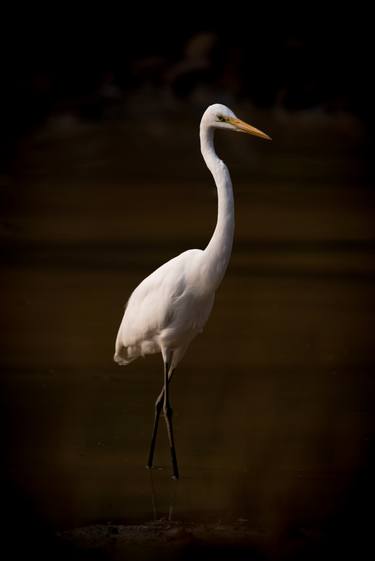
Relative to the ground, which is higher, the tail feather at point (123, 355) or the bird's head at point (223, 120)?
the bird's head at point (223, 120)

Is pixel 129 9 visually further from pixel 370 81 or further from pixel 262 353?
pixel 262 353

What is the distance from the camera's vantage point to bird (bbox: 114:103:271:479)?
15.2 ft

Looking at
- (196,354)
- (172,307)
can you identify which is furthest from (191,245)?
(172,307)

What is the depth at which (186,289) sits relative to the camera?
4742mm

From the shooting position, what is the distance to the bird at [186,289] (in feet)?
15.2

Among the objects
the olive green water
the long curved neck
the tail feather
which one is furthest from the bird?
the olive green water

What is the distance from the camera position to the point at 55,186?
11828 millimetres

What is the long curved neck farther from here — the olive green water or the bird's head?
the olive green water

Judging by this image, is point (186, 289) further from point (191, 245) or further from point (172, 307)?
point (191, 245)

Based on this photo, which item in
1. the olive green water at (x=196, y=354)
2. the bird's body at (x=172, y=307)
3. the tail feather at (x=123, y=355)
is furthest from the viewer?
the tail feather at (x=123, y=355)

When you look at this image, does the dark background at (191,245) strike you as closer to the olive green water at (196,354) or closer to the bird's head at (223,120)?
the olive green water at (196,354)

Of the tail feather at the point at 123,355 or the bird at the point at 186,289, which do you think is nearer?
the bird at the point at 186,289

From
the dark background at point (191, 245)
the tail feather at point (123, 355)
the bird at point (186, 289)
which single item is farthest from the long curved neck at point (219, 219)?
the dark background at point (191, 245)

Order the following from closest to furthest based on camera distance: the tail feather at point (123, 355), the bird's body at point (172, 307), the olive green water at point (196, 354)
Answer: the olive green water at point (196, 354) → the bird's body at point (172, 307) → the tail feather at point (123, 355)
